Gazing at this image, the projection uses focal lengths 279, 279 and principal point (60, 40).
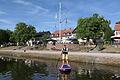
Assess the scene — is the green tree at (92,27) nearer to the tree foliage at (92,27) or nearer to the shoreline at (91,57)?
the tree foliage at (92,27)

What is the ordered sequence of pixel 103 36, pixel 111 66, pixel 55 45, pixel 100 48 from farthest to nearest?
pixel 103 36 < pixel 55 45 < pixel 100 48 < pixel 111 66

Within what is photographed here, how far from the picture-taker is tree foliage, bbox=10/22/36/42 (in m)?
148

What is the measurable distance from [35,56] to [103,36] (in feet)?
136

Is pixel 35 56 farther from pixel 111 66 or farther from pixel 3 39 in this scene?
pixel 3 39

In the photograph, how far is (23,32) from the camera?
14912cm

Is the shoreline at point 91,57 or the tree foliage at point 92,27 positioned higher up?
the tree foliage at point 92,27

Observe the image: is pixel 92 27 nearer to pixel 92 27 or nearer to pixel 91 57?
pixel 92 27

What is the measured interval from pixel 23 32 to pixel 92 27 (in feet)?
161

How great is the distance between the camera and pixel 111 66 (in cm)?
5759

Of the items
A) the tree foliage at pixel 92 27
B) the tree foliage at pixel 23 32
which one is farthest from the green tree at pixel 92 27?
the tree foliage at pixel 23 32

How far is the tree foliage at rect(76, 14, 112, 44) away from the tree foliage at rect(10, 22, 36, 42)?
41.6m

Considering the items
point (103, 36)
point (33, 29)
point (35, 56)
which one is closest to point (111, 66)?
point (35, 56)

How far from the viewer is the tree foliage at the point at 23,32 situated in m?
148

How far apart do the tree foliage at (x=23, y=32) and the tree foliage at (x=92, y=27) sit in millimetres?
41587
